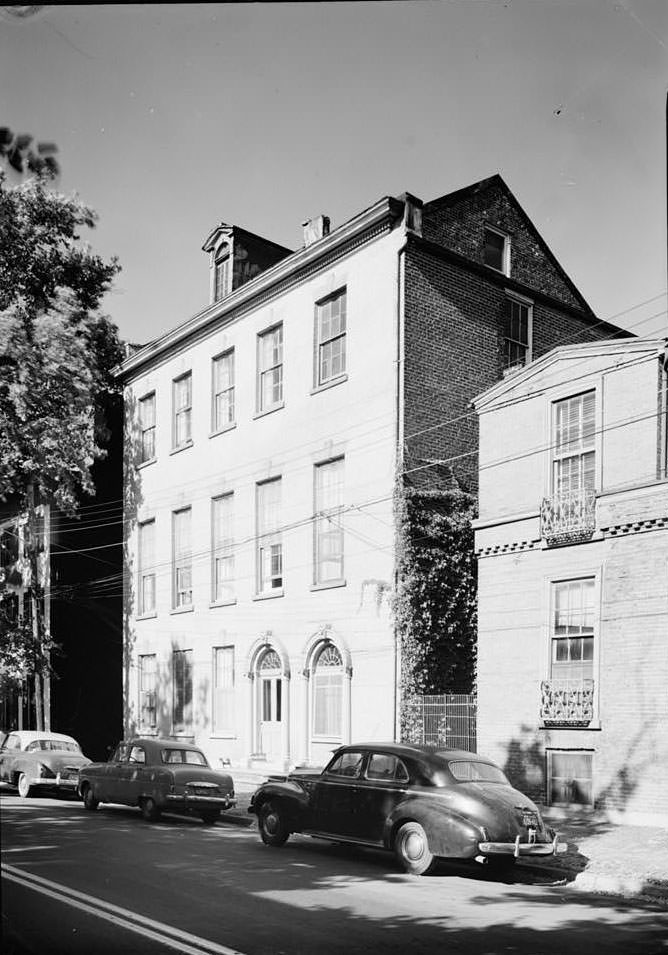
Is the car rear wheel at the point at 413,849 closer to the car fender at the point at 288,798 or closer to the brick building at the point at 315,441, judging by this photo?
the car fender at the point at 288,798

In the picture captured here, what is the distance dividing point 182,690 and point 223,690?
6.38ft

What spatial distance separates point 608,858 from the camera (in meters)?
14.1

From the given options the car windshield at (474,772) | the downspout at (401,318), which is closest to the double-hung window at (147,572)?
the downspout at (401,318)

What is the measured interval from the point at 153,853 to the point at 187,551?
15.1m

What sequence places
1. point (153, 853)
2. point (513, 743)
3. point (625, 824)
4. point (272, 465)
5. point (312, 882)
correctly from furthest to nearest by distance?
point (272, 465)
point (513, 743)
point (625, 824)
point (153, 853)
point (312, 882)

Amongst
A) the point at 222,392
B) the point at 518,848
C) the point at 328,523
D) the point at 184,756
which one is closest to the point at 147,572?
the point at 222,392

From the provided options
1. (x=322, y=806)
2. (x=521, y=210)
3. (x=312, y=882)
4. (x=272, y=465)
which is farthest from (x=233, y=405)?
(x=312, y=882)

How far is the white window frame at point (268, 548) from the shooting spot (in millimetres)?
25688

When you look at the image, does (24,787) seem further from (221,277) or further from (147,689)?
(221,277)

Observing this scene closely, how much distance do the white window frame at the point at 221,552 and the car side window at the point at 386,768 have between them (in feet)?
42.8

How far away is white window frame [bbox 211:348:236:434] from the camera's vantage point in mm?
25719

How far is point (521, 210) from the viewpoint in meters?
26.3

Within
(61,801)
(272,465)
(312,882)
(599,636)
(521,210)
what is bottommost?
(61,801)

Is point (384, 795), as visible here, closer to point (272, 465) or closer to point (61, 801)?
point (61, 801)
